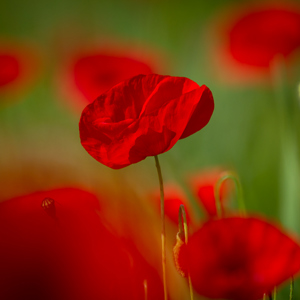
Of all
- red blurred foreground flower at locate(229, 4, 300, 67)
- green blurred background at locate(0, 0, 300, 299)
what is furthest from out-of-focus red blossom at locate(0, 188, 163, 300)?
red blurred foreground flower at locate(229, 4, 300, 67)

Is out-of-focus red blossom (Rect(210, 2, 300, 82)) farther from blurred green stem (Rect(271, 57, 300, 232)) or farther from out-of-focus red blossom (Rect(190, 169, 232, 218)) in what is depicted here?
out-of-focus red blossom (Rect(190, 169, 232, 218))

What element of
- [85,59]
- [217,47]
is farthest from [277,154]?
[85,59]

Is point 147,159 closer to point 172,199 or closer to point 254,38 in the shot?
point 172,199

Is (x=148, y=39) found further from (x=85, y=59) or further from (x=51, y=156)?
(x=51, y=156)

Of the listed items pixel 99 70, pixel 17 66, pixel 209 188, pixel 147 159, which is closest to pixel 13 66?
pixel 17 66

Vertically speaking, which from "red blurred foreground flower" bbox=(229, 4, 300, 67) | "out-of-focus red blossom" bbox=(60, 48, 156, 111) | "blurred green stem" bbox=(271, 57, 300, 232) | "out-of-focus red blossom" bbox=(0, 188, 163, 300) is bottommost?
"out-of-focus red blossom" bbox=(0, 188, 163, 300)
